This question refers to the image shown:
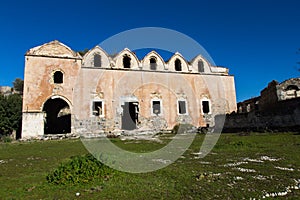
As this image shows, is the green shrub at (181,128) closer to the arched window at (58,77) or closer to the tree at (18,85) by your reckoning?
the arched window at (58,77)

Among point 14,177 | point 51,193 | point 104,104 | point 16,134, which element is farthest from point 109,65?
point 51,193

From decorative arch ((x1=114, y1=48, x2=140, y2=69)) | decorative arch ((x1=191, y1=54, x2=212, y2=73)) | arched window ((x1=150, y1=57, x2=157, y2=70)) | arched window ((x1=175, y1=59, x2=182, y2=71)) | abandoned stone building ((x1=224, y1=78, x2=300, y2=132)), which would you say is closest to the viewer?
abandoned stone building ((x1=224, y1=78, x2=300, y2=132))

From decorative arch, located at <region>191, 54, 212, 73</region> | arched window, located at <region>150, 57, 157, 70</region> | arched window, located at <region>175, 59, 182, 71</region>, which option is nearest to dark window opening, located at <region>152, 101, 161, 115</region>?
arched window, located at <region>150, 57, 157, 70</region>

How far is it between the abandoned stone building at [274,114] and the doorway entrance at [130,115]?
10979 mm

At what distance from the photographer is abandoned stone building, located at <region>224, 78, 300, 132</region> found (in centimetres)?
1952

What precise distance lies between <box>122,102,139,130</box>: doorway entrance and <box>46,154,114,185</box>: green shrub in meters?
21.3

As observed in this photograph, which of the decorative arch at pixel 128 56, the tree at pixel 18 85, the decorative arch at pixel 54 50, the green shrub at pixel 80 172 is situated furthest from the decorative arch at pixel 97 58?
the tree at pixel 18 85

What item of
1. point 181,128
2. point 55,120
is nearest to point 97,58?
point 55,120

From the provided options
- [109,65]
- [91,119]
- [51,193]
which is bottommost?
[51,193]

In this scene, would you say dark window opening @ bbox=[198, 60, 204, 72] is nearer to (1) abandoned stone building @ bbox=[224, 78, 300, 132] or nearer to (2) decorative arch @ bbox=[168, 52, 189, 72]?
(2) decorative arch @ bbox=[168, 52, 189, 72]

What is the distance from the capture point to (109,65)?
27.9 m

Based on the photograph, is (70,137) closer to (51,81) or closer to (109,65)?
(51,81)

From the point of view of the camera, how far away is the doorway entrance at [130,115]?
28250mm

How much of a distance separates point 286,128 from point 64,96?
22401 mm
